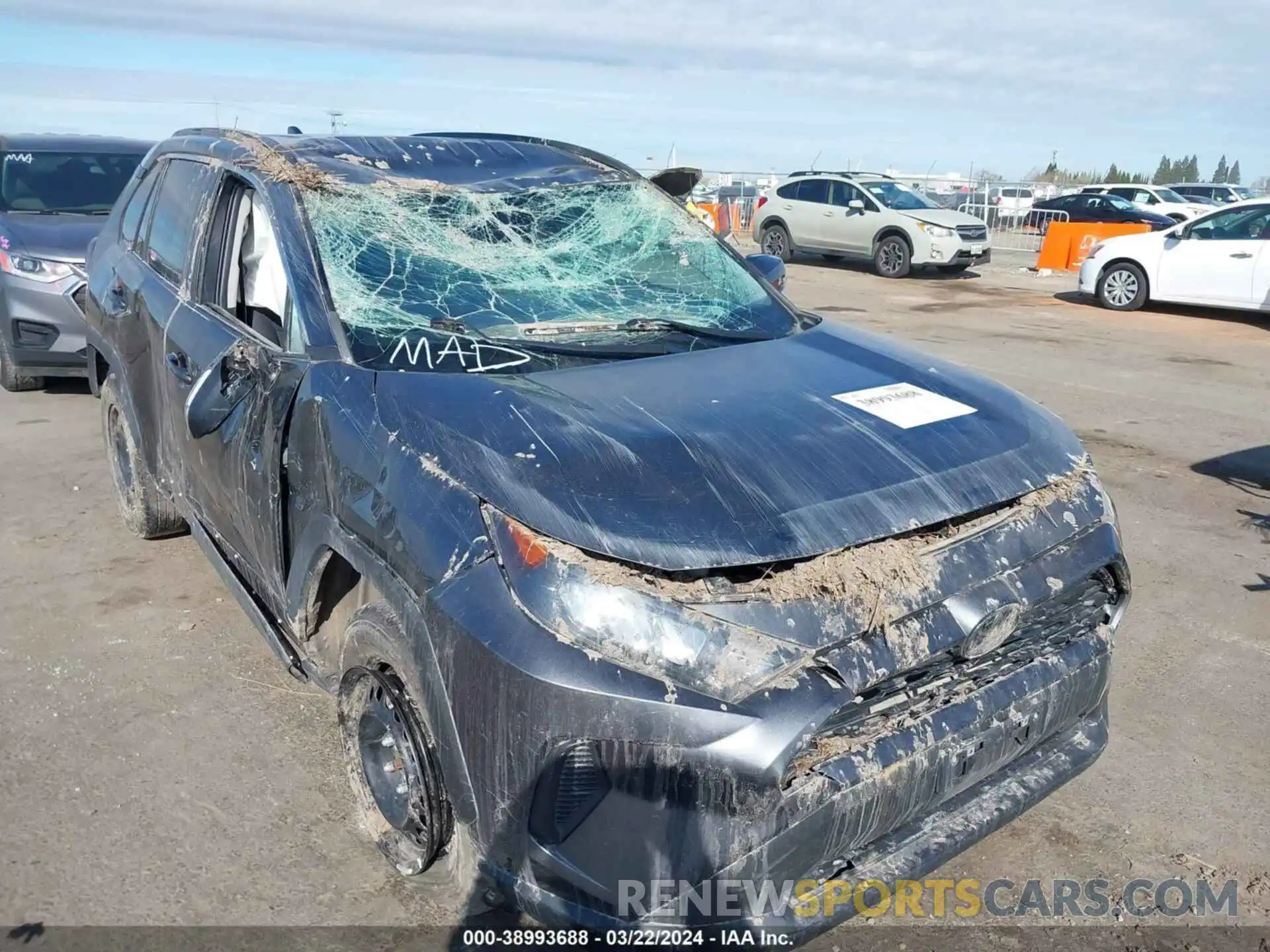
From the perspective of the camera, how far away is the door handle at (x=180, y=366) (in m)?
3.70

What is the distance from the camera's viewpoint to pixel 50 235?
24.4ft

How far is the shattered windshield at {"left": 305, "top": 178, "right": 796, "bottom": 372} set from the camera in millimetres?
3064

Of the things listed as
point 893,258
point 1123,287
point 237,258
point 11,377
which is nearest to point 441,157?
point 237,258

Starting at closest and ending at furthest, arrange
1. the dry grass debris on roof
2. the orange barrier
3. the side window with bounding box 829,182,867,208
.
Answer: the dry grass debris on roof → the side window with bounding box 829,182,867,208 → the orange barrier

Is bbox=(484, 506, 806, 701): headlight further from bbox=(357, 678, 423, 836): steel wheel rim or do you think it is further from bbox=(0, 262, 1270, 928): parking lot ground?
bbox=(0, 262, 1270, 928): parking lot ground

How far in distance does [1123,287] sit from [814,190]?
6.89 m

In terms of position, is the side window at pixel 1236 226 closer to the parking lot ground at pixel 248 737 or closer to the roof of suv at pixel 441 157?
the parking lot ground at pixel 248 737

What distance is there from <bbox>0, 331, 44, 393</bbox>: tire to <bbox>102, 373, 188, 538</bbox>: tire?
3060mm

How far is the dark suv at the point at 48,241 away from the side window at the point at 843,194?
13.2m

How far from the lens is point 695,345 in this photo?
3.36 meters

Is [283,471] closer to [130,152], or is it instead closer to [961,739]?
[961,739]

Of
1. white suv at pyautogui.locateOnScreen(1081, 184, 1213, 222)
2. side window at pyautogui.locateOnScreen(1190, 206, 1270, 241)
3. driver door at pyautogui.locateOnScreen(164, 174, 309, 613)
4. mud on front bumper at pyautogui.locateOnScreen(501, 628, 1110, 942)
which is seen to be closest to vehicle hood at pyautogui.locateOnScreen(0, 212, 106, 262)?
driver door at pyautogui.locateOnScreen(164, 174, 309, 613)

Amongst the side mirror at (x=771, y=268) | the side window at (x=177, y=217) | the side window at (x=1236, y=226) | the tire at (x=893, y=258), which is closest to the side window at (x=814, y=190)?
the tire at (x=893, y=258)

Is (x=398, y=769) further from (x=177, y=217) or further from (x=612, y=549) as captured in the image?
(x=177, y=217)
